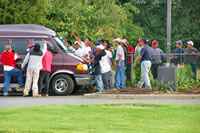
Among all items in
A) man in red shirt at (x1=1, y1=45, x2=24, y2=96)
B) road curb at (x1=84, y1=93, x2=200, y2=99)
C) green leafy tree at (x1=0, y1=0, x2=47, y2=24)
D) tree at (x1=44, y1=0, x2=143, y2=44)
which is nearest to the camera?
road curb at (x1=84, y1=93, x2=200, y2=99)

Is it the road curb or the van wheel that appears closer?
the road curb

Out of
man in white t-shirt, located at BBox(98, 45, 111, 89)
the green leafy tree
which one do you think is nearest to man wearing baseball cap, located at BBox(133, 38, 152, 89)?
man in white t-shirt, located at BBox(98, 45, 111, 89)

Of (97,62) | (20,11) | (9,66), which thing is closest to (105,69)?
(97,62)

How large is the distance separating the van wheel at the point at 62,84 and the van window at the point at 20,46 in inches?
56.0

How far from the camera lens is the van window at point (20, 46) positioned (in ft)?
63.7

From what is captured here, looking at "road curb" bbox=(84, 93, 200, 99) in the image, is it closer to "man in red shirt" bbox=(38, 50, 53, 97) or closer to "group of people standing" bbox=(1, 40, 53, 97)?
"man in red shirt" bbox=(38, 50, 53, 97)

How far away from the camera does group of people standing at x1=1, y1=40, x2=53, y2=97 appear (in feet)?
61.1

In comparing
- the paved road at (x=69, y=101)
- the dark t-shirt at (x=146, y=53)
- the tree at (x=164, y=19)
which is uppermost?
the tree at (x=164, y=19)

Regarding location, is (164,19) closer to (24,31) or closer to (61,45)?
(61,45)

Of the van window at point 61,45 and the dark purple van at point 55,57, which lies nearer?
the dark purple van at point 55,57

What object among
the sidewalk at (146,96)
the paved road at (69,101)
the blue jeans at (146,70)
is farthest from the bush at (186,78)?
the paved road at (69,101)

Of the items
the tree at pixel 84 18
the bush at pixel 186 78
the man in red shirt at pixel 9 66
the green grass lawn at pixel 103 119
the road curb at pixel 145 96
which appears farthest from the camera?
the tree at pixel 84 18

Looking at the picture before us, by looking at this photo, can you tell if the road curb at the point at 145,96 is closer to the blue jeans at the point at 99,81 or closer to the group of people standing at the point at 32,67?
the blue jeans at the point at 99,81

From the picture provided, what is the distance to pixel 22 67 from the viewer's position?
18.8m
